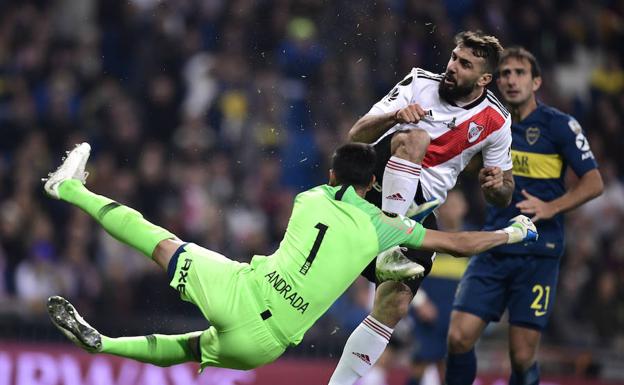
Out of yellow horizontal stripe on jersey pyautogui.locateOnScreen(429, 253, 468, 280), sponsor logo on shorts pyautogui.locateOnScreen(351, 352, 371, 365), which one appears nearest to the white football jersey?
sponsor logo on shorts pyautogui.locateOnScreen(351, 352, 371, 365)

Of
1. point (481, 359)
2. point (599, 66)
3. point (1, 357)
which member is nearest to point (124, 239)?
point (1, 357)

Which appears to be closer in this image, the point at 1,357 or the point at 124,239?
the point at 124,239

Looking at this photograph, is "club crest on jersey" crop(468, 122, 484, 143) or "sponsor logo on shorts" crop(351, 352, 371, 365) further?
"sponsor logo on shorts" crop(351, 352, 371, 365)

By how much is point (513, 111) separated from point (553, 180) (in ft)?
2.00

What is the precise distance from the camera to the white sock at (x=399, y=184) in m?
8.41

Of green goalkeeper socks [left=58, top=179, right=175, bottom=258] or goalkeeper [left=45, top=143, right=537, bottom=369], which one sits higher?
green goalkeeper socks [left=58, top=179, right=175, bottom=258]

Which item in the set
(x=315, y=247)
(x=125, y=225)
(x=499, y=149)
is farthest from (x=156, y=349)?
(x=499, y=149)

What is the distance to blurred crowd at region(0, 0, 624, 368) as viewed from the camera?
13.8 meters

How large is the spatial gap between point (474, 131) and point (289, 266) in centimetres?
167

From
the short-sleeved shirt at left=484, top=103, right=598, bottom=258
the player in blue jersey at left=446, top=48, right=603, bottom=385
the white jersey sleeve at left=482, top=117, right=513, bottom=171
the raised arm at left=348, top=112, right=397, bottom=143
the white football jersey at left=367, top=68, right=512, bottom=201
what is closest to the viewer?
the raised arm at left=348, top=112, right=397, bottom=143

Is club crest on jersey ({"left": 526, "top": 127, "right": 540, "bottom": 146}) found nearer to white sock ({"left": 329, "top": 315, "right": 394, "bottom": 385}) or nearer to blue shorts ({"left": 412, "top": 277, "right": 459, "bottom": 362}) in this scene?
white sock ({"left": 329, "top": 315, "right": 394, "bottom": 385})

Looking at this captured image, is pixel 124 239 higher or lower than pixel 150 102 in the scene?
lower

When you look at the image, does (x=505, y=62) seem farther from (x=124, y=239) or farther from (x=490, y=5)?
(x=490, y=5)

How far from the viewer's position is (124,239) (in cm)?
823
